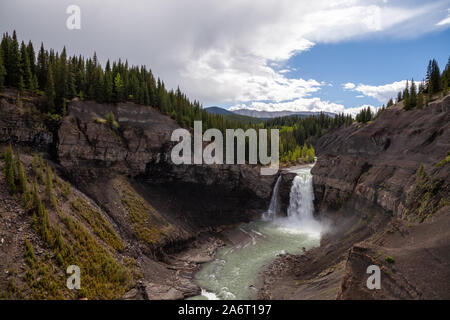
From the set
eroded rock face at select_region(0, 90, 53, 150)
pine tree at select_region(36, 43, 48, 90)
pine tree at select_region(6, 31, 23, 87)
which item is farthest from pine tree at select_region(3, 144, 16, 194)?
pine tree at select_region(36, 43, 48, 90)

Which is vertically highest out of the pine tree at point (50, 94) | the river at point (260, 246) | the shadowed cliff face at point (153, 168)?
the pine tree at point (50, 94)

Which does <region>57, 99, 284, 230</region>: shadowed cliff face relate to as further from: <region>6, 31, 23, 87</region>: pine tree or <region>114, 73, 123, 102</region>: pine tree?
<region>6, 31, 23, 87</region>: pine tree

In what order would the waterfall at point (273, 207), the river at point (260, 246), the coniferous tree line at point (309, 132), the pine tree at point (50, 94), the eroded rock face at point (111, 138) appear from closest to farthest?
the river at point (260, 246), the eroded rock face at point (111, 138), the pine tree at point (50, 94), the waterfall at point (273, 207), the coniferous tree line at point (309, 132)

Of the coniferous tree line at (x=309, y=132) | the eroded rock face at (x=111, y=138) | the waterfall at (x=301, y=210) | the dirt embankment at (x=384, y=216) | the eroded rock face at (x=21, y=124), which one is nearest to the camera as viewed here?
the dirt embankment at (x=384, y=216)

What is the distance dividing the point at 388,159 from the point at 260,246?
23.7 m

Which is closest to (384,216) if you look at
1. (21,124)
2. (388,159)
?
(388,159)

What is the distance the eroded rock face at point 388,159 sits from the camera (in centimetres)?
2936

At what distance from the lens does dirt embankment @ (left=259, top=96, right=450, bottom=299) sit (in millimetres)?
14969

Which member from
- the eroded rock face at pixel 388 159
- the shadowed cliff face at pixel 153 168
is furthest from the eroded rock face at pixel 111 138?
the eroded rock face at pixel 388 159

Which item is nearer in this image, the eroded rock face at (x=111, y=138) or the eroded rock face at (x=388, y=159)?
the eroded rock face at (x=388, y=159)

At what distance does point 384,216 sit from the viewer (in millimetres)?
29625

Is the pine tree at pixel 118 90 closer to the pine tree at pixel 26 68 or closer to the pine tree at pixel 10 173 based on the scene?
the pine tree at pixel 26 68

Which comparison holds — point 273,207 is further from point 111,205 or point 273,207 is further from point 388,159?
point 111,205

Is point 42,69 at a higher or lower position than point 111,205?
higher
